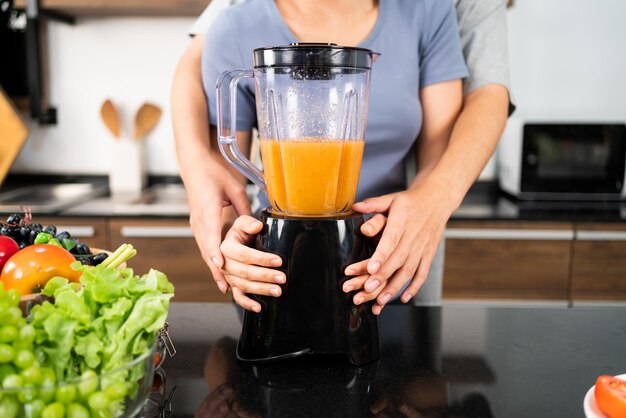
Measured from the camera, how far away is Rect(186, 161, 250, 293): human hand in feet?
2.84

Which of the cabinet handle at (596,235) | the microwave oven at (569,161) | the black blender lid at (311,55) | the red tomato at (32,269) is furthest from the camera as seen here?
the microwave oven at (569,161)

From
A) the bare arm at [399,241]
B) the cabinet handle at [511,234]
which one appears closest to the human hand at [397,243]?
the bare arm at [399,241]

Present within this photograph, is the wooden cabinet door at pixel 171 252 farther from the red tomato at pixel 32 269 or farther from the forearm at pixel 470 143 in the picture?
the red tomato at pixel 32 269

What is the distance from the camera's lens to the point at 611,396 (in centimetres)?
57

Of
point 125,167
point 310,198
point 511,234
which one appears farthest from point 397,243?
point 125,167

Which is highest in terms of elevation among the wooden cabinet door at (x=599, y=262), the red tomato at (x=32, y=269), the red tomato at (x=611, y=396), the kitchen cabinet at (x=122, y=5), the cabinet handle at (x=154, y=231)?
the kitchen cabinet at (x=122, y=5)

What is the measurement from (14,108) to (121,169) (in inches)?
19.5

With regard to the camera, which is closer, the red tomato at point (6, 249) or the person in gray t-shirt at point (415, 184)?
the red tomato at point (6, 249)

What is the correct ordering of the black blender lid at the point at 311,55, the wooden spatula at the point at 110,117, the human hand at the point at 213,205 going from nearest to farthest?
1. the black blender lid at the point at 311,55
2. the human hand at the point at 213,205
3. the wooden spatula at the point at 110,117

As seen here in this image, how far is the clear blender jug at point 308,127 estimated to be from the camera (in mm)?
Answer: 745

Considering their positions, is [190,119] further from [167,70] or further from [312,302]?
[167,70]

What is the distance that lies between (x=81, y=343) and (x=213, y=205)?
391 millimetres

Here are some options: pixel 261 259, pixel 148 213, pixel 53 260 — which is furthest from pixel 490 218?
pixel 53 260

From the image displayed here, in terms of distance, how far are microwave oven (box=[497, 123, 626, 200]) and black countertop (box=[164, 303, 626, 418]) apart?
4.34ft
